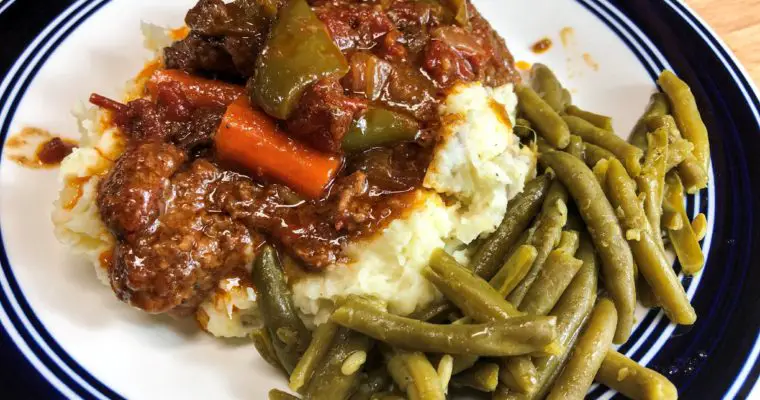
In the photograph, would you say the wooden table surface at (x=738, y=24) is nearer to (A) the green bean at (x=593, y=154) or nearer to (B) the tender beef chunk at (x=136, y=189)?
(A) the green bean at (x=593, y=154)

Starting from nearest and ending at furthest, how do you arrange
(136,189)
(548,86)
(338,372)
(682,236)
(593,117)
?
(338,372), (136,189), (682,236), (593,117), (548,86)

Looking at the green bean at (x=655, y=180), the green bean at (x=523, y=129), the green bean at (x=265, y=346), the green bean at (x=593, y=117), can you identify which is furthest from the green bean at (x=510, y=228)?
the green bean at (x=265, y=346)

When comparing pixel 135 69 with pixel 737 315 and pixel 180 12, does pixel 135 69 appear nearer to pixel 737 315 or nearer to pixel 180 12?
pixel 180 12

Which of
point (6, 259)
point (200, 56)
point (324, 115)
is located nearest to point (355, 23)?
point (324, 115)

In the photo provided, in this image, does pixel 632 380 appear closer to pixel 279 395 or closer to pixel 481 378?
pixel 481 378

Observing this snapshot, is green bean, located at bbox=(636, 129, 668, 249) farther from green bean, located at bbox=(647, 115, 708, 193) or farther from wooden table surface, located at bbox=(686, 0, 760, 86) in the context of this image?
wooden table surface, located at bbox=(686, 0, 760, 86)

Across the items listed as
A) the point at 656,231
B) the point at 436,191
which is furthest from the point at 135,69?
the point at 656,231

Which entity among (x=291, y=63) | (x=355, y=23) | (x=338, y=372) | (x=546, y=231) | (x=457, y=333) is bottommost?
(x=338, y=372)
